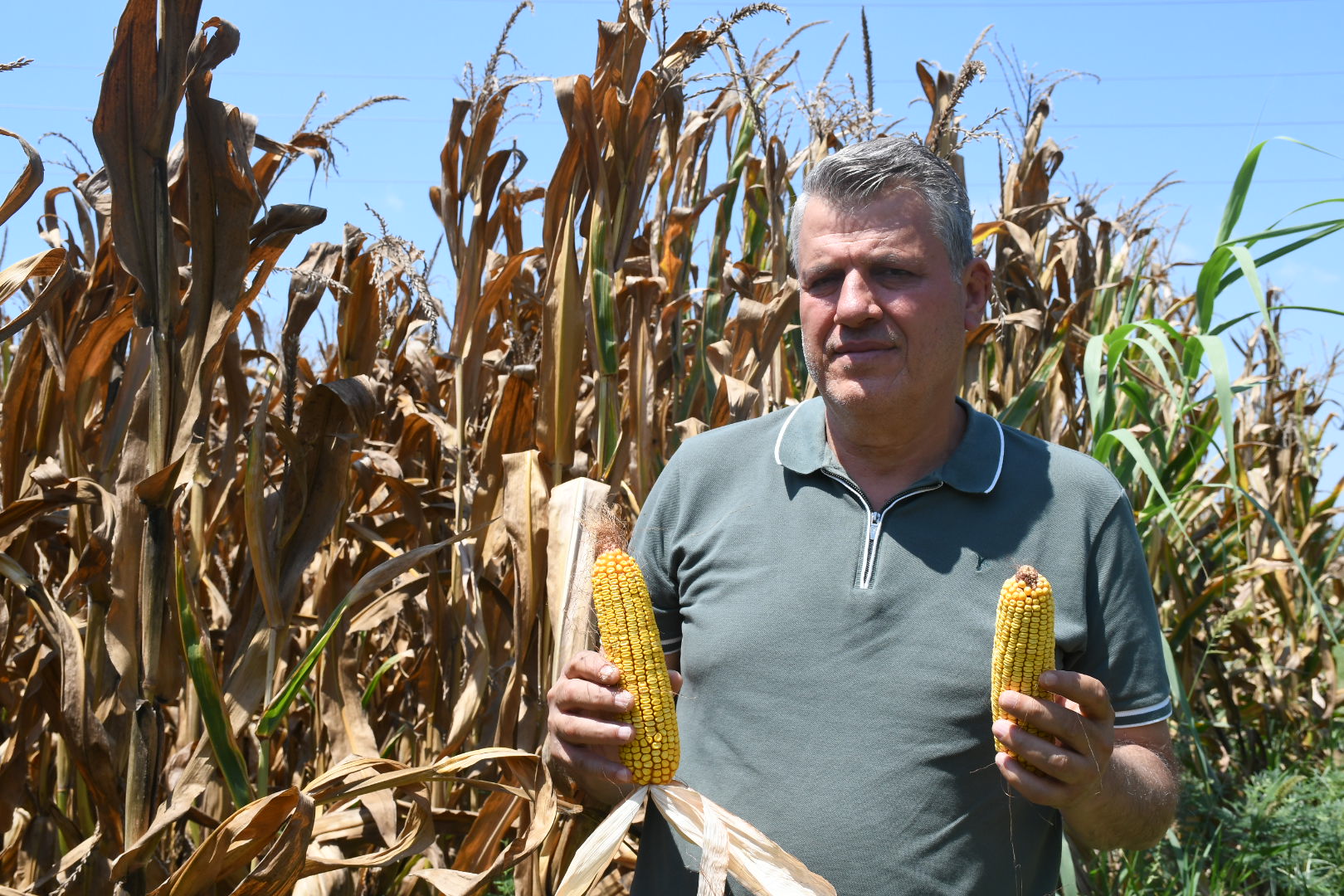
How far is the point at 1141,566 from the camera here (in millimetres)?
1950

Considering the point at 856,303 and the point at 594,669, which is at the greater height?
the point at 856,303

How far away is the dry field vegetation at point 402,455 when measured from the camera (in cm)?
202

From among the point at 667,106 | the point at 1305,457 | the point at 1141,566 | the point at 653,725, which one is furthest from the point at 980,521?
the point at 1305,457

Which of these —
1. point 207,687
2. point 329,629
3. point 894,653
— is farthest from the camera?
point 329,629

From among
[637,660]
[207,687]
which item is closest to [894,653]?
[637,660]

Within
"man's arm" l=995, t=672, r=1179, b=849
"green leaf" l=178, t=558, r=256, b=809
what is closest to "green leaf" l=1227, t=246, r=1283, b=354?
"man's arm" l=995, t=672, r=1179, b=849

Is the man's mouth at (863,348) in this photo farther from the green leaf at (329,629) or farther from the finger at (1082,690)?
the green leaf at (329,629)

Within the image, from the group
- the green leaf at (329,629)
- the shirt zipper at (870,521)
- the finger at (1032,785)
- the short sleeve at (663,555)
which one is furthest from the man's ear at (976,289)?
the green leaf at (329,629)

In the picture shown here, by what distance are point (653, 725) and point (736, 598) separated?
0.38 meters

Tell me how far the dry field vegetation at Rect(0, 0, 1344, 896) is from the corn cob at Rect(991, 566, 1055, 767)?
82cm

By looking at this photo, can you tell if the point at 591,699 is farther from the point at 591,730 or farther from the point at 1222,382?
the point at 1222,382

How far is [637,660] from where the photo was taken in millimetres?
1677

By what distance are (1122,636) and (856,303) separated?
2.47 feet

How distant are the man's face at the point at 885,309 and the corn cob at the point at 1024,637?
510 millimetres
